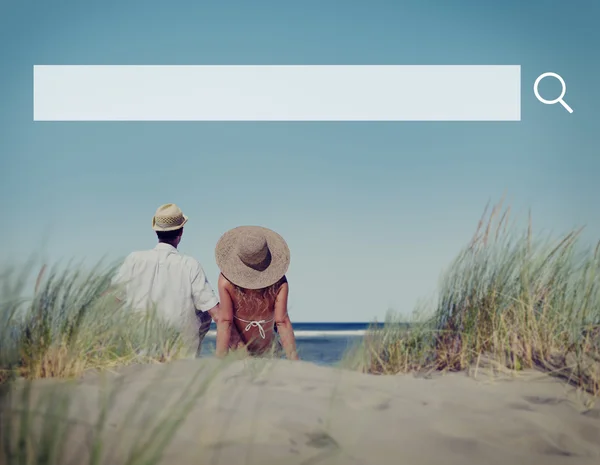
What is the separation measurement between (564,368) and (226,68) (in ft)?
8.08

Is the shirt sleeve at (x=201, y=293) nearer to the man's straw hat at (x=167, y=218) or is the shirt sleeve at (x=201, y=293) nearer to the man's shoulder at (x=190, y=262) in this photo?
the man's shoulder at (x=190, y=262)

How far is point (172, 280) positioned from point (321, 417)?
1.92 m

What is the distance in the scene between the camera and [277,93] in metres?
3.85

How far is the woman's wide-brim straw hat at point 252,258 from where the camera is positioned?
363 centimetres

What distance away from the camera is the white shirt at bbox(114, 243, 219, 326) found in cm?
384

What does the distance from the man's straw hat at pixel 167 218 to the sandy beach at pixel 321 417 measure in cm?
144

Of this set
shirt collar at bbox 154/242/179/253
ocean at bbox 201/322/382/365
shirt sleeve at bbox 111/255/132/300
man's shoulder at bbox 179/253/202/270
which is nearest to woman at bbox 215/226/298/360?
man's shoulder at bbox 179/253/202/270

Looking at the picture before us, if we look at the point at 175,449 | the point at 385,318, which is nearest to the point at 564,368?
the point at 385,318

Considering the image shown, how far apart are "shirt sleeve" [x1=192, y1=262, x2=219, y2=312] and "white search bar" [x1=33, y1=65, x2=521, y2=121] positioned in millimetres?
922

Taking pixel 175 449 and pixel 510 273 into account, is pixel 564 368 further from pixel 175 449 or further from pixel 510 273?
pixel 175 449

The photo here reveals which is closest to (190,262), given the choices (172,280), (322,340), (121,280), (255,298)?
(172,280)

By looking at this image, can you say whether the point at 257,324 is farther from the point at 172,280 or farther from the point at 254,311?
the point at 172,280

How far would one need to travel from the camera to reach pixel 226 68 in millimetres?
3869

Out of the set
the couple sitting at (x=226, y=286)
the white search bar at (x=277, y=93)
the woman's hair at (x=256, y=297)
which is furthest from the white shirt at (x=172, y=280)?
the white search bar at (x=277, y=93)
